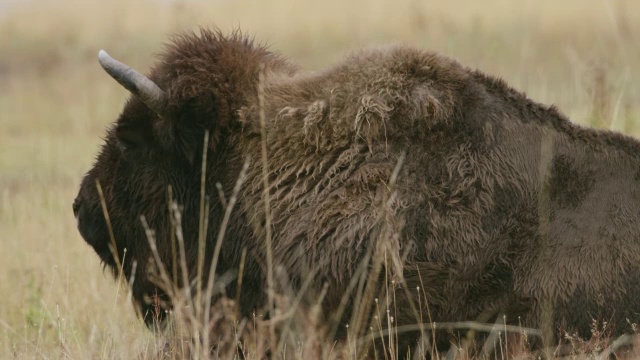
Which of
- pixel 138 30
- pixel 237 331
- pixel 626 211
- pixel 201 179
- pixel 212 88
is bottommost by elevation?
pixel 237 331

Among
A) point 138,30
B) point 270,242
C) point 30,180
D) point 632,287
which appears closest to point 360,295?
point 270,242

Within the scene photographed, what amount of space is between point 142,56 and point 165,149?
15.3 m

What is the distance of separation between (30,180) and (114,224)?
729 cm

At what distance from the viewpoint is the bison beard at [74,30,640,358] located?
12.9 ft

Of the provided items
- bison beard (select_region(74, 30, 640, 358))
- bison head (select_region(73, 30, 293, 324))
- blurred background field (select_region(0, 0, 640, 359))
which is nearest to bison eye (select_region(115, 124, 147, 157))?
bison head (select_region(73, 30, 293, 324))

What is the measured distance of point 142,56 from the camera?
19.5 metres

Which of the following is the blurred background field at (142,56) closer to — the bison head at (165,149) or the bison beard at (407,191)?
the bison head at (165,149)

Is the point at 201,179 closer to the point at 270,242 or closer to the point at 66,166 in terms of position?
the point at 270,242

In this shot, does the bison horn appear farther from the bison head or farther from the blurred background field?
the blurred background field

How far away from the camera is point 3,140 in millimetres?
15469

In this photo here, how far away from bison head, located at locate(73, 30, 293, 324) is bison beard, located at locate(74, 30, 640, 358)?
1 centimetres

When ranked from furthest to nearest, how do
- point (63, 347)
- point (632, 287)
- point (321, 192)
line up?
1. point (63, 347)
2. point (321, 192)
3. point (632, 287)

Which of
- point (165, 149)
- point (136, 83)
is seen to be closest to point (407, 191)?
point (165, 149)

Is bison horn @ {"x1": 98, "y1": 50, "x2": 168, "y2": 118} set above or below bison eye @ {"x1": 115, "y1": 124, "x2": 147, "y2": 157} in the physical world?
above
